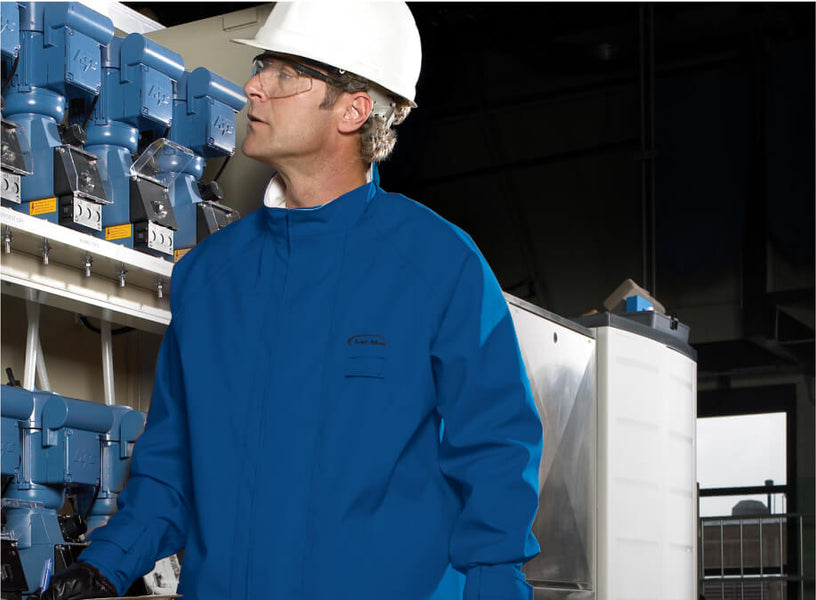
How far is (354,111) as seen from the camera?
1604 millimetres

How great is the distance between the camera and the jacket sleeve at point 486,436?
52.8 inches

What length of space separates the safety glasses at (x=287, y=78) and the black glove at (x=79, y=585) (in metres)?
0.69

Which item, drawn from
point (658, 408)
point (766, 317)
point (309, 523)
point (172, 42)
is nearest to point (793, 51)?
point (766, 317)

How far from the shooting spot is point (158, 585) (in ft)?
7.14

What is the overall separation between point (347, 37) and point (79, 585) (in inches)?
32.4

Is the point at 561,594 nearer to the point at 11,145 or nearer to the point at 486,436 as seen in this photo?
the point at 486,436

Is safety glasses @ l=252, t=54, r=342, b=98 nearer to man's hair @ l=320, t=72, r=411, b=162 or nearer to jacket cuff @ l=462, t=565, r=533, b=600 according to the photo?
man's hair @ l=320, t=72, r=411, b=162

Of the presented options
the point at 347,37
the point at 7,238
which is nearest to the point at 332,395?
the point at 347,37

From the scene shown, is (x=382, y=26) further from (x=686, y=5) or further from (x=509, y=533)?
(x=686, y=5)

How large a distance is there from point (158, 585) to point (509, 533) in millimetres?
1078

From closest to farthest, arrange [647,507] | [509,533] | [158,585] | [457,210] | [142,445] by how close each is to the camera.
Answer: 1. [509,533]
2. [142,445]
3. [158,585]
4. [647,507]
5. [457,210]

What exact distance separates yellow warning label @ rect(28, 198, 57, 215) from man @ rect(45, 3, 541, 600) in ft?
1.51

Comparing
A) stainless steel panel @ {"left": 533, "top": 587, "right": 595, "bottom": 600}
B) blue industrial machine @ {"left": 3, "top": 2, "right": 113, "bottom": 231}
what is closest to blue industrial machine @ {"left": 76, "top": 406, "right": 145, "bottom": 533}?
blue industrial machine @ {"left": 3, "top": 2, "right": 113, "bottom": 231}

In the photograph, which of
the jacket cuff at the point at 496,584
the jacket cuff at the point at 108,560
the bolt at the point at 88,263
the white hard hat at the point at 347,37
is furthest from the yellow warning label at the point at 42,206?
the jacket cuff at the point at 496,584
